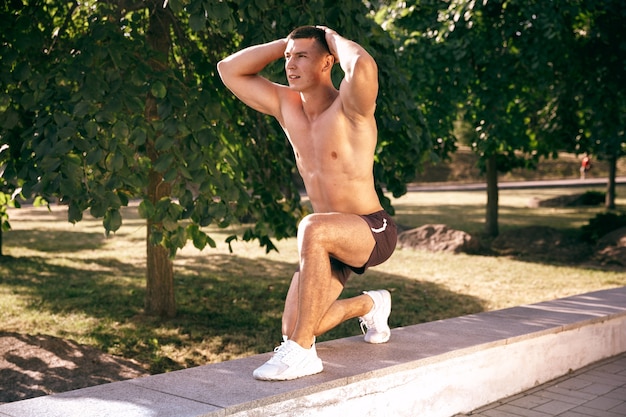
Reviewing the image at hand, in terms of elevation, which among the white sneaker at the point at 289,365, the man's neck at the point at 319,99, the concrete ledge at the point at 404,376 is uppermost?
the man's neck at the point at 319,99

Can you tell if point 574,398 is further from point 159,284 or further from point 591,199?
point 591,199

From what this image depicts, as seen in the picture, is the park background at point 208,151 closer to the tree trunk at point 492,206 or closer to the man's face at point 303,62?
the tree trunk at point 492,206

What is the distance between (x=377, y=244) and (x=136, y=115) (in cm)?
276

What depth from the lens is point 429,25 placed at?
11836 mm

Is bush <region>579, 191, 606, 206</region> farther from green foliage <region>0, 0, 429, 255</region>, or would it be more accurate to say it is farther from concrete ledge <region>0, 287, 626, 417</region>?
concrete ledge <region>0, 287, 626, 417</region>

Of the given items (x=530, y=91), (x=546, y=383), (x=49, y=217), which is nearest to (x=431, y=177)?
(x=49, y=217)

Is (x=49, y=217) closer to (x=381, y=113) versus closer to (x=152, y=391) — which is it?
(x=381, y=113)

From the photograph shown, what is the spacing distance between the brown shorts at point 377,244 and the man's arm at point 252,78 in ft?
2.61

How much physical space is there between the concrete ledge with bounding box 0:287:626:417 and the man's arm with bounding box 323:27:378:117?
133 centimetres

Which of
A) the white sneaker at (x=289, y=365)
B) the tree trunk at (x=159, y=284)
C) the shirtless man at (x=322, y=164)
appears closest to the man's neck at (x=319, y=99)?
the shirtless man at (x=322, y=164)

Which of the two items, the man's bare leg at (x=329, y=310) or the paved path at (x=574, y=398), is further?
the paved path at (x=574, y=398)

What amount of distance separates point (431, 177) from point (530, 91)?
94.4ft

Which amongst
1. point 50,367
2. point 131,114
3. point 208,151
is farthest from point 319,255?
point 50,367

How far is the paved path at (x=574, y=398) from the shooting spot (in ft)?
15.4
